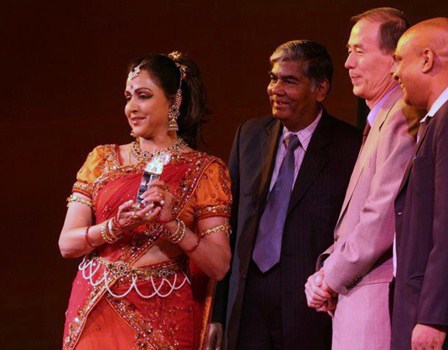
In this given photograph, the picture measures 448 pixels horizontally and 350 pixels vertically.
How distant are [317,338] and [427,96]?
Result: 3.37 ft

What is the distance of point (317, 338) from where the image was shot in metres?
3.24

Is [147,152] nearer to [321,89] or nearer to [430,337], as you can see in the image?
[321,89]

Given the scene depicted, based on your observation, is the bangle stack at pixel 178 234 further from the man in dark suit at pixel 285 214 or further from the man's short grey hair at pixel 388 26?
the man's short grey hair at pixel 388 26

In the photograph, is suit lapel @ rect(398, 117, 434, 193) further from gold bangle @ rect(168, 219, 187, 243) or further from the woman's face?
the woman's face

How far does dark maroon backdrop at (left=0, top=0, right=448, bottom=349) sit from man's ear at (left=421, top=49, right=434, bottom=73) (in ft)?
6.79

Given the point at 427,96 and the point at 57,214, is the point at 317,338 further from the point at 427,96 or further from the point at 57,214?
the point at 57,214

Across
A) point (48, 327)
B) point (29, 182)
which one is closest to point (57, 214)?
point (29, 182)

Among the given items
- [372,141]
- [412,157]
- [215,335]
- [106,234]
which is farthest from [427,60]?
[215,335]

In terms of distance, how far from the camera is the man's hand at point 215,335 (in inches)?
131

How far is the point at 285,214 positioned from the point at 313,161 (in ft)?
0.67

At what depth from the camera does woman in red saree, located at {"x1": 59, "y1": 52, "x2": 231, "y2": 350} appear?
2963 millimetres

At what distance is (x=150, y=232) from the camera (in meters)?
3.02

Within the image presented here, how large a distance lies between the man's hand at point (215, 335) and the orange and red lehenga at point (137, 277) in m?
0.18

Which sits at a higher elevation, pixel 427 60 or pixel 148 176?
pixel 427 60
